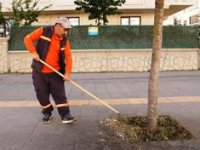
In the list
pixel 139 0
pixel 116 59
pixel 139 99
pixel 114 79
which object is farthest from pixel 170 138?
pixel 139 0

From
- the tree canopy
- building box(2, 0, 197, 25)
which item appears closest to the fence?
the tree canopy

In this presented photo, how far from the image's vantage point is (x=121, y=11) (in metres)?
27.9

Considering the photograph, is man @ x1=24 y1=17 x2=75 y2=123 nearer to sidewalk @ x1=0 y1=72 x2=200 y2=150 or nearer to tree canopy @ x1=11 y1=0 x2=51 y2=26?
sidewalk @ x1=0 y1=72 x2=200 y2=150

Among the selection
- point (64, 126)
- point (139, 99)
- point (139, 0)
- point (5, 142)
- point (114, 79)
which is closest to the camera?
point (5, 142)

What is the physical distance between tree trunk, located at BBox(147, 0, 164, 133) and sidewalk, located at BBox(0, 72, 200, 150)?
62 cm

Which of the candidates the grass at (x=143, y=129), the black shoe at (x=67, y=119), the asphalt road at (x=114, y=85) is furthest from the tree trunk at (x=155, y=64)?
the asphalt road at (x=114, y=85)

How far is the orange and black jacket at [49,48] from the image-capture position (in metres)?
8.07

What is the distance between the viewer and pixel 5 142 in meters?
6.97

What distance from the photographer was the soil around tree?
7113 mm

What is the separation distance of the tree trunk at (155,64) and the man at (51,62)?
144 centimetres

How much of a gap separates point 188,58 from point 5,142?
13122 millimetres

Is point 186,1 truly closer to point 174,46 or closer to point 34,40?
point 174,46

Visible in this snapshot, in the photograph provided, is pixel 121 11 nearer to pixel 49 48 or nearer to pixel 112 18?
pixel 112 18

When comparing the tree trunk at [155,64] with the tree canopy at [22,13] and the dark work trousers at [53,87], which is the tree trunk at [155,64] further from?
the tree canopy at [22,13]
